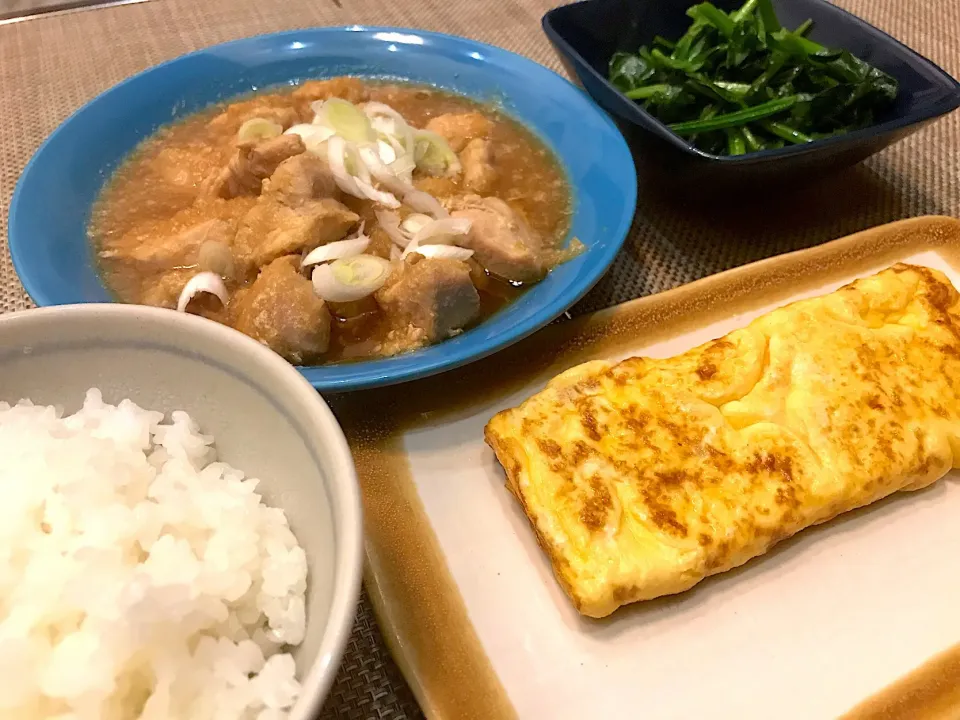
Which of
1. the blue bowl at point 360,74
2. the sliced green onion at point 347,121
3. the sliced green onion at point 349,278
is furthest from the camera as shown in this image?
the sliced green onion at point 347,121

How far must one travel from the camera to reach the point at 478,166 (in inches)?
87.7

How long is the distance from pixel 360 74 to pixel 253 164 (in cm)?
76

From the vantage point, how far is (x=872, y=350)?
1676 mm

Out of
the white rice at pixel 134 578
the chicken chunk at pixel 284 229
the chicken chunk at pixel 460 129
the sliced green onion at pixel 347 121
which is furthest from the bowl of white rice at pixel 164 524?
the chicken chunk at pixel 460 129

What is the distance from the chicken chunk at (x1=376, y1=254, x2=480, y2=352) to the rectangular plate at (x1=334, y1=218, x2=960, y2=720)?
0.12 metres

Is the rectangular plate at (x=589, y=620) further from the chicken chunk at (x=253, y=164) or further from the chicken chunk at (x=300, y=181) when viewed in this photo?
the chicken chunk at (x=253, y=164)

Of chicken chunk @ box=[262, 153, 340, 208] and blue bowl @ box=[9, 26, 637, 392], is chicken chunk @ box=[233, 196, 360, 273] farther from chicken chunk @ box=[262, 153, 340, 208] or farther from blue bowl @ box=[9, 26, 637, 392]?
blue bowl @ box=[9, 26, 637, 392]

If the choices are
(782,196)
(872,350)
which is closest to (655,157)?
(782,196)

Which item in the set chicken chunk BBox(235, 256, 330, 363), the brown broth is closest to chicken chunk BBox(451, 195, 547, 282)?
the brown broth

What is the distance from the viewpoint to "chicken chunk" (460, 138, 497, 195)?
2215 millimetres

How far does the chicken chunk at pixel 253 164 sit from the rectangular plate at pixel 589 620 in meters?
0.77

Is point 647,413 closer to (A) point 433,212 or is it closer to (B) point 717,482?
(B) point 717,482

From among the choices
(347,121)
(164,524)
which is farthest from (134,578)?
(347,121)

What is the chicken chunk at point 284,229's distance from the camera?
6.10ft
